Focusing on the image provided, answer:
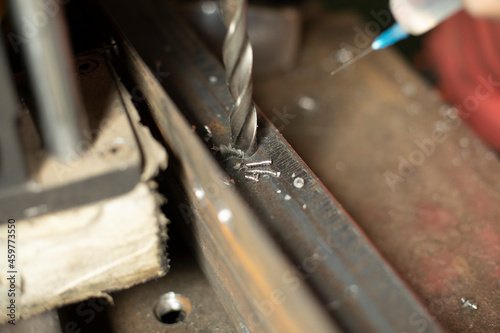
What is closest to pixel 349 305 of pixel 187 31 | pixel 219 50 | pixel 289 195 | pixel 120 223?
pixel 289 195

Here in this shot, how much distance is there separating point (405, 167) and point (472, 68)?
468 mm

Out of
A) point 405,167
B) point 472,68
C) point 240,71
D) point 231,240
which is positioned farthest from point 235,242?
point 472,68

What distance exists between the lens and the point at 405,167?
1.03 metres

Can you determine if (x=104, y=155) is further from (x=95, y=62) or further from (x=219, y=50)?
(x=219, y=50)

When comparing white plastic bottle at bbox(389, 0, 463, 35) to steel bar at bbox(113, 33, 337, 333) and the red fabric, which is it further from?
steel bar at bbox(113, 33, 337, 333)

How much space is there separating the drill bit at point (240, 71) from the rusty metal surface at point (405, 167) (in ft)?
1.25

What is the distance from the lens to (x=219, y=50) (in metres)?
1.22

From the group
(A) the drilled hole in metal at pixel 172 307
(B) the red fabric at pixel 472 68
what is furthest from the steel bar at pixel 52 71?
(B) the red fabric at pixel 472 68

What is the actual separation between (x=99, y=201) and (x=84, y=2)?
0.48 meters

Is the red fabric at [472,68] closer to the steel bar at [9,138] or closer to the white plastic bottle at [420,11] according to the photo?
the white plastic bottle at [420,11]

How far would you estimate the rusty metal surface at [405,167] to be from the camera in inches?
32.1

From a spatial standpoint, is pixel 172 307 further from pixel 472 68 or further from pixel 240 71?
pixel 472 68

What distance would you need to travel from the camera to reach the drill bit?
1.84ft

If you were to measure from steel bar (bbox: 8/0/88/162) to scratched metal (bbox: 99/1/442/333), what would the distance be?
0.21m
